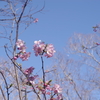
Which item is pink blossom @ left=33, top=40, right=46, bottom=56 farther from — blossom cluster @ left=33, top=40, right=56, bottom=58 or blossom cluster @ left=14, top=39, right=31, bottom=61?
blossom cluster @ left=14, top=39, right=31, bottom=61

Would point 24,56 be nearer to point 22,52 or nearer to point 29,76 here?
point 22,52

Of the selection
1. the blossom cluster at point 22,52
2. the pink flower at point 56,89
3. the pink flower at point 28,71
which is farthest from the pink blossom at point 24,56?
the pink flower at point 56,89

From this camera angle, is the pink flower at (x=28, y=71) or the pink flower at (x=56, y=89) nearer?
the pink flower at (x=28, y=71)

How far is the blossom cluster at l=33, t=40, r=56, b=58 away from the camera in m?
1.35

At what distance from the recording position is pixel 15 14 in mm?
2326

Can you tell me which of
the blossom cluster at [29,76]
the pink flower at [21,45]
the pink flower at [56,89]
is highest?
the pink flower at [21,45]

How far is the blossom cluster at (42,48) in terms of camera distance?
1354mm

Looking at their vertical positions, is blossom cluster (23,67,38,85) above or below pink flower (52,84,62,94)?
above

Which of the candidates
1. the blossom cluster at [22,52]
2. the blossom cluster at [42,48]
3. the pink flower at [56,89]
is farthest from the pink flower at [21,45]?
the pink flower at [56,89]

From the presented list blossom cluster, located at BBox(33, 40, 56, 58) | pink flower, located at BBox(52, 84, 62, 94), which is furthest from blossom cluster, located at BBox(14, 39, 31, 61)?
pink flower, located at BBox(52, 84, 62, 94)

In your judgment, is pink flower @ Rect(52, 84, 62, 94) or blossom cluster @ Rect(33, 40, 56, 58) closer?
blossom cluster @ Rect(33, 40, 56, 58)

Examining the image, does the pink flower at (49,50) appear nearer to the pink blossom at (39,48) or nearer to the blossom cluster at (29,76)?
the pink blossom at (39,48)

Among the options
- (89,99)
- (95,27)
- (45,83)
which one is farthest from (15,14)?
(89,99)

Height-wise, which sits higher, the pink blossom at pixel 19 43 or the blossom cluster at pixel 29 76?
the pink blossom at pixel 19 43
